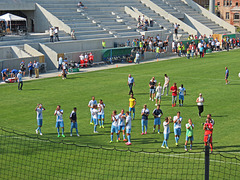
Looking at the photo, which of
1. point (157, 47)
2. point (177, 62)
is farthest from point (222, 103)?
point (157, 47)

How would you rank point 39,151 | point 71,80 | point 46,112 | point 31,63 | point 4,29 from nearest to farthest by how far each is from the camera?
1. point 39,151
2. point 46,112
3. point 71,80
4. point 31,63
5. point 4,29

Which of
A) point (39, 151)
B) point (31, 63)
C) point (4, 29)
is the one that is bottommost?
point (39, 151)

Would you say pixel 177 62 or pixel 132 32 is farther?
pixel 132 32

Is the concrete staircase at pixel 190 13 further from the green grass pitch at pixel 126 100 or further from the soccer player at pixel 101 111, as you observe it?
the soccer player at pixel 101 111

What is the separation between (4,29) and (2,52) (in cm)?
755

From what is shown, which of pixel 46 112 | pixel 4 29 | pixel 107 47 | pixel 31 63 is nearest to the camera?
pixel 46 112

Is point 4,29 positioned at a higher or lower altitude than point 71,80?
higher

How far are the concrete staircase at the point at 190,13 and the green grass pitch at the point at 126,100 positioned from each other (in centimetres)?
2602

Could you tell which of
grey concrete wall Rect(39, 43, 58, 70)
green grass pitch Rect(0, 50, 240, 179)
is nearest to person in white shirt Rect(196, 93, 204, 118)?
green grass pitch Rect(0, 50, 240, 179)

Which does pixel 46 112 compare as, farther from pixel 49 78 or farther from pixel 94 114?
pixel 49 78

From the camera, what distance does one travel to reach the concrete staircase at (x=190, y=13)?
239 ft

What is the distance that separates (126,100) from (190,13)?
50746mm

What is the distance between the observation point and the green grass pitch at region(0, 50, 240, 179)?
20203mm

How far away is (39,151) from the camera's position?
18188 millimetres
